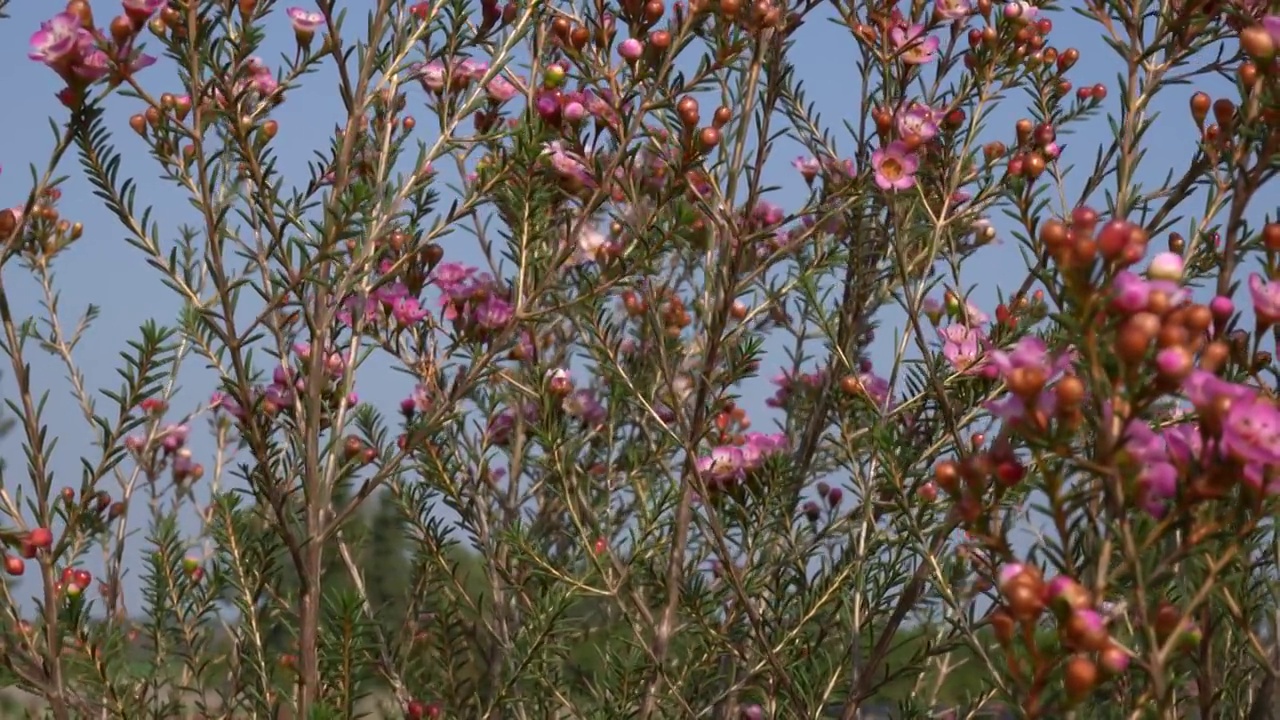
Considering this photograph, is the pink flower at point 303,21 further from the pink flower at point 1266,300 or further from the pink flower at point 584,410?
the pink flower at point 1266,300

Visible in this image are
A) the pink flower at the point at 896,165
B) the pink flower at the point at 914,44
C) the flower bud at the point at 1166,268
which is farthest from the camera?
the pink flower at the point at 914,44

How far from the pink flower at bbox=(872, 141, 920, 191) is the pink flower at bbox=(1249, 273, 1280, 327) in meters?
1.13

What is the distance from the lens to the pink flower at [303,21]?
8.14ft

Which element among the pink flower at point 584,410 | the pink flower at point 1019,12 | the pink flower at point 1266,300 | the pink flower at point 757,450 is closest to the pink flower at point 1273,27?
the pink flower at point 1266,300

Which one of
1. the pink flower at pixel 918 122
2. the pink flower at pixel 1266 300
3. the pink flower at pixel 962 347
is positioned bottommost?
the pink flower at pixel 1266 300

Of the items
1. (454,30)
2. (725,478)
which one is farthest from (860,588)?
(454,30)

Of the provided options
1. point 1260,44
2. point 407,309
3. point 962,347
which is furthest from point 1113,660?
point 407,309

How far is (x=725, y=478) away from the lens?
2.91 metres

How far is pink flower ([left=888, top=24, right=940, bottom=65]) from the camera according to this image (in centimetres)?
288

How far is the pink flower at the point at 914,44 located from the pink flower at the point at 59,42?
1.81m

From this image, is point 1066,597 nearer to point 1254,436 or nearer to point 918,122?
point 1254,436

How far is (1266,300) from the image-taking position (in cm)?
152

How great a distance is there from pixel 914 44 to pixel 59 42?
1883 mm

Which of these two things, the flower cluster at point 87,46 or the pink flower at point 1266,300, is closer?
the pink flower at point 1266,300
